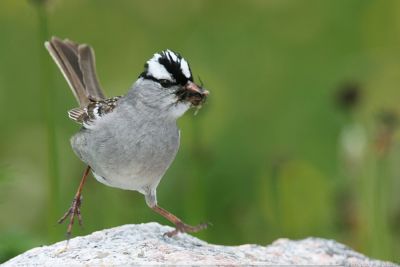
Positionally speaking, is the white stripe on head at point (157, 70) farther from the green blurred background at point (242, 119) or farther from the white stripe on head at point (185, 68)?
the green blurred background at point (242, 119)

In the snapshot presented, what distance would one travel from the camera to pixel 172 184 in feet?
18.4

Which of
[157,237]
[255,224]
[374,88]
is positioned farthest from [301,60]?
[157,237]

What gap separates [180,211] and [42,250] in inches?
78.9

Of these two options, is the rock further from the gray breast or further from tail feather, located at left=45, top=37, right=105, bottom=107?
tail feather, located at left=45, top=37, right=105, bottom=107

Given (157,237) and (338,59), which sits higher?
(338,59)

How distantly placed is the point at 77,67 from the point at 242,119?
1883mm

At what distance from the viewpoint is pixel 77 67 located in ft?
14.3

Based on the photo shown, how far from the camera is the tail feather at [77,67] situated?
4.31 meters

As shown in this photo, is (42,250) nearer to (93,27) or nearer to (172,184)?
(172,184)

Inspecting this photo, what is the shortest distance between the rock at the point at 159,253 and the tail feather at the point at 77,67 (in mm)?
787

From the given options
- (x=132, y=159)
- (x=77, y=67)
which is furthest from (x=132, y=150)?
(x=77, y=67)

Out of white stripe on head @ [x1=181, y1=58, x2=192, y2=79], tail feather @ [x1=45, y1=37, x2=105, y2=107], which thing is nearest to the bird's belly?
white stripe on head @ [x1=181, y1=58, x2=192, y2=79]

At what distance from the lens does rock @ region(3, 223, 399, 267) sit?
3.26 meters

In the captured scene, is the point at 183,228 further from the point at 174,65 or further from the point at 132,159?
the point at 174,65
